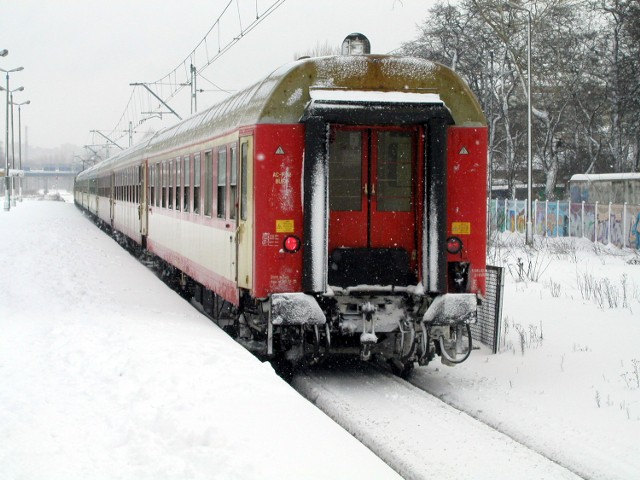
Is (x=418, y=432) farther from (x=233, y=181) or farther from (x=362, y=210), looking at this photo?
(x=233, y=181)

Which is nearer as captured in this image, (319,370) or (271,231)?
(271,231)

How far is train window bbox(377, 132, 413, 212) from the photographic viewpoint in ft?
30.4

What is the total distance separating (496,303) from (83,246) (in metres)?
14.8

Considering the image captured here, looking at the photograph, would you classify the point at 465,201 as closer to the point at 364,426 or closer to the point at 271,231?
the point at 271,231

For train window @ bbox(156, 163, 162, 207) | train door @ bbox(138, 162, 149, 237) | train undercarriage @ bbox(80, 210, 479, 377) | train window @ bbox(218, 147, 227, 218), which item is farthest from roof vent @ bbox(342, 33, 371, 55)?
train door @ bbox(138, 162, 149, 237)

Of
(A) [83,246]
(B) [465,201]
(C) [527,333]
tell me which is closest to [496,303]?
(C) [527,333]

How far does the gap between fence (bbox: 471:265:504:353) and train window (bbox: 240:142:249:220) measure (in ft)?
10.8

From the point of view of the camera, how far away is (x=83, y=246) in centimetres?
2306

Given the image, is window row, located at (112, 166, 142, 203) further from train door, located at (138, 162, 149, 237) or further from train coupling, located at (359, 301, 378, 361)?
train coupling, located at (359, 301, 378, 361)

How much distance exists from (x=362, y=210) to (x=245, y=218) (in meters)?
1.28

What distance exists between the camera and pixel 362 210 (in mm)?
→ 9266

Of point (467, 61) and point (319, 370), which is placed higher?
point (467, 61)

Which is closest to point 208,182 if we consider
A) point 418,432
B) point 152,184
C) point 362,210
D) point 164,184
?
point 362,210

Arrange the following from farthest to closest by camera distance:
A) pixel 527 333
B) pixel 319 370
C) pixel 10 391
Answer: pixel 527 333, pixel 319 370, pixel 10 391
